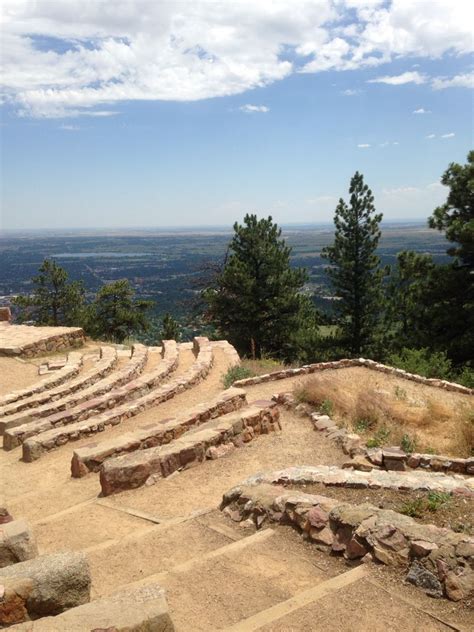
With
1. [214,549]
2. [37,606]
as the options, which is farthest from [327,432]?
[37,606]

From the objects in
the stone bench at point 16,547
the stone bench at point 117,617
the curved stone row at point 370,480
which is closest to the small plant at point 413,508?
the curved stone row at point 370,480

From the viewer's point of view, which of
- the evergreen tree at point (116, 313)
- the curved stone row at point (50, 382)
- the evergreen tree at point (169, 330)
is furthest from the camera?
the evergreen tree at point (116, 313)

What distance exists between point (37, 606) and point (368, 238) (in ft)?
78.1

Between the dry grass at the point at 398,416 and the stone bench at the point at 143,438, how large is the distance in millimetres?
2046

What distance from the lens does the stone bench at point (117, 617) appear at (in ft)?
9.75

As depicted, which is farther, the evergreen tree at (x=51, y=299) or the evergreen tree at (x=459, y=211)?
the evergreen tree at (x=51, y=299)

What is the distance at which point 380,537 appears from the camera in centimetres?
434

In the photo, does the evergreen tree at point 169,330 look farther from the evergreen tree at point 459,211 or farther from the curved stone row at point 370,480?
the curved stone row at point 370,480

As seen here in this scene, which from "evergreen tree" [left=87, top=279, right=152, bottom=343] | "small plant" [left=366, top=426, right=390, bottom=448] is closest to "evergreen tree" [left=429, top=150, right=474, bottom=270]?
"small plant" [left=366, top=426, right=390, bottom=448]

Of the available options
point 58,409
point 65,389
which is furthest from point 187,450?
point 65,389

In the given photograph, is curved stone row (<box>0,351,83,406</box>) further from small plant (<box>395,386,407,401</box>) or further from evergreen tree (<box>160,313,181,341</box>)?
evergreen tree (<box>160,313,181,341</box>)

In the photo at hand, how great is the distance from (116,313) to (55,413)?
74.8 ft

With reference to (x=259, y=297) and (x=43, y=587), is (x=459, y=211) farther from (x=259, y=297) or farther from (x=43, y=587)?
(x=43, y=587)

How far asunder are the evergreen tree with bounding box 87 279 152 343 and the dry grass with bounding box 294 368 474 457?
75.9ft
